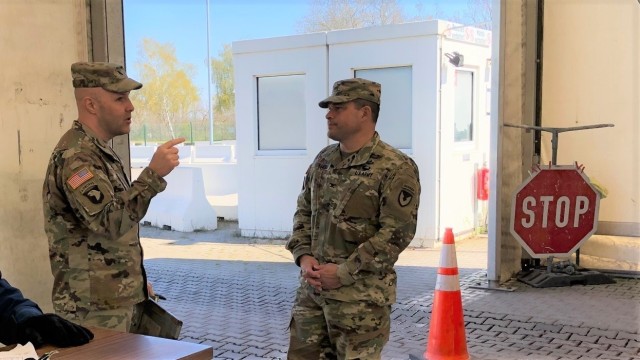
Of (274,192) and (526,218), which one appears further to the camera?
(274,192)

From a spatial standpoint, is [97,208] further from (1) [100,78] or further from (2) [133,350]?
(2) [133,350]

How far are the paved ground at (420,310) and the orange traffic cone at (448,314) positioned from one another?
0.87 ft

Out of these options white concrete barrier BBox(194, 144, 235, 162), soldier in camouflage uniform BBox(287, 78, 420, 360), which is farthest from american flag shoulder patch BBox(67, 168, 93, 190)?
white concrete barrier BBox(194, 144, 235, 162)

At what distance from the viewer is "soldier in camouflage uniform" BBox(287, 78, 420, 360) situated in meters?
2.83

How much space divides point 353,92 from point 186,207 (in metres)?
8.92

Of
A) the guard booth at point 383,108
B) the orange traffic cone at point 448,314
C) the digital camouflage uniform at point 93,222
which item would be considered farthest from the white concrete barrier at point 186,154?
the digital camouflage uniform at point 93,222

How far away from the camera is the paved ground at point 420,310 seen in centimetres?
459

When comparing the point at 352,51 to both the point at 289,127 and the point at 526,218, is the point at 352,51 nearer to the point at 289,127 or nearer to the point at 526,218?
the point at 289,127

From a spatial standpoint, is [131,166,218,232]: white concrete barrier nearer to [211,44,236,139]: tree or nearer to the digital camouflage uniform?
the digital camouflage uniform

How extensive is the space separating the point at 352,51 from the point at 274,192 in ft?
8.33

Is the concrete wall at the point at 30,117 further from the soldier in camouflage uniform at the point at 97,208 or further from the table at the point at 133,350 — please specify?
the table at the point at 133,350

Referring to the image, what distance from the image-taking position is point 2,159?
411 centimetres

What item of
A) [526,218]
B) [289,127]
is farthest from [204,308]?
[289,127]

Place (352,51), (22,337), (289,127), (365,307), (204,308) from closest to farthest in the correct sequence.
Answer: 1. (22,337)
2. (365,307)
3. (204,308)
4. (352,51)
5. (289,127)
